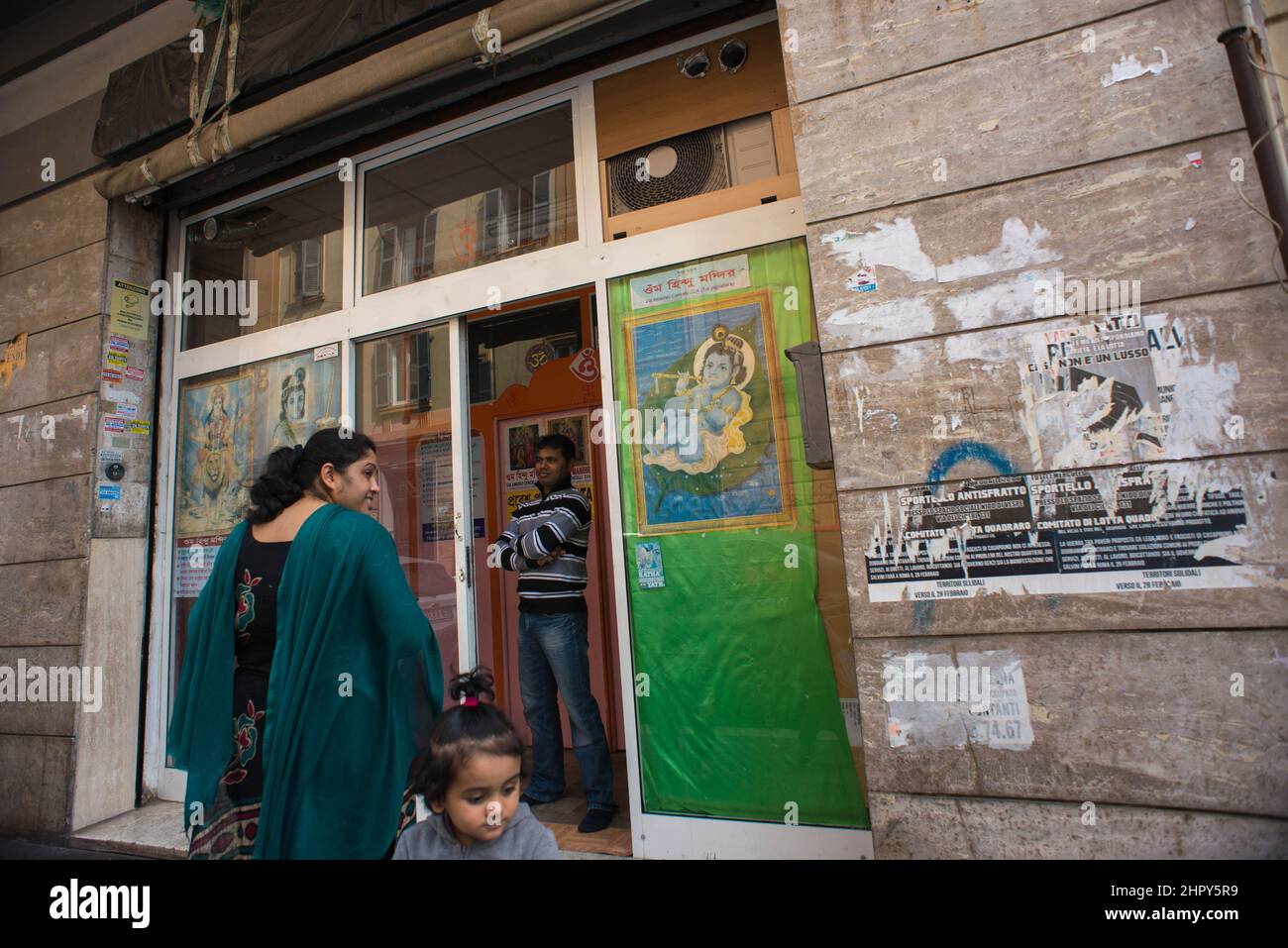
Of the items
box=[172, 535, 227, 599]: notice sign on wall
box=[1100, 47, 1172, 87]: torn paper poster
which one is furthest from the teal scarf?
box=[1100, 47, 1172, 87]: torn paper poster

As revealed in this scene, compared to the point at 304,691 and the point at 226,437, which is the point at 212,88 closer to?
the point at 226,437

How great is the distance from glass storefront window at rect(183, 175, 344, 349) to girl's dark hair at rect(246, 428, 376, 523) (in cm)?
181

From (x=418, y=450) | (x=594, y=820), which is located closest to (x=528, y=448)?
(x=418, y=450)

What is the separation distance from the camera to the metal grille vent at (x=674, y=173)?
10.4 feet

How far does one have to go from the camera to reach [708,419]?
3047 millimetres

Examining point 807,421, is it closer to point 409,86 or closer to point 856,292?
point 856,292

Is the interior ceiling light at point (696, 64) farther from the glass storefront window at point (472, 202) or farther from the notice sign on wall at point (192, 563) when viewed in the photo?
the notice sign on wall at point (192, 563)

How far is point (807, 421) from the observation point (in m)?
2.48

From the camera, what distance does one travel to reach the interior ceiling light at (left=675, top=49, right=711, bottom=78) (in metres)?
3.21

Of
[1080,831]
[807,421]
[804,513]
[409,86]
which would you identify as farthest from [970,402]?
[409,86]

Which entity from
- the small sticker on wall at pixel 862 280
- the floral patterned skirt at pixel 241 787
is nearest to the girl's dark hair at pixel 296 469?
the floral patterned skirt at pixel 241 787

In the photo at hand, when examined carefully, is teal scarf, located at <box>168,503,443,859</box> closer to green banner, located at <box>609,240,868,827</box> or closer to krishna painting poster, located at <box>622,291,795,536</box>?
green banner, located at <box>609,240,868,827</box>

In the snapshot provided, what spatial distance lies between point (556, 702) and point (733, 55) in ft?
10.9

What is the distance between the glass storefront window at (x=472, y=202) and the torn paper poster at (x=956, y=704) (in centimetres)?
254
